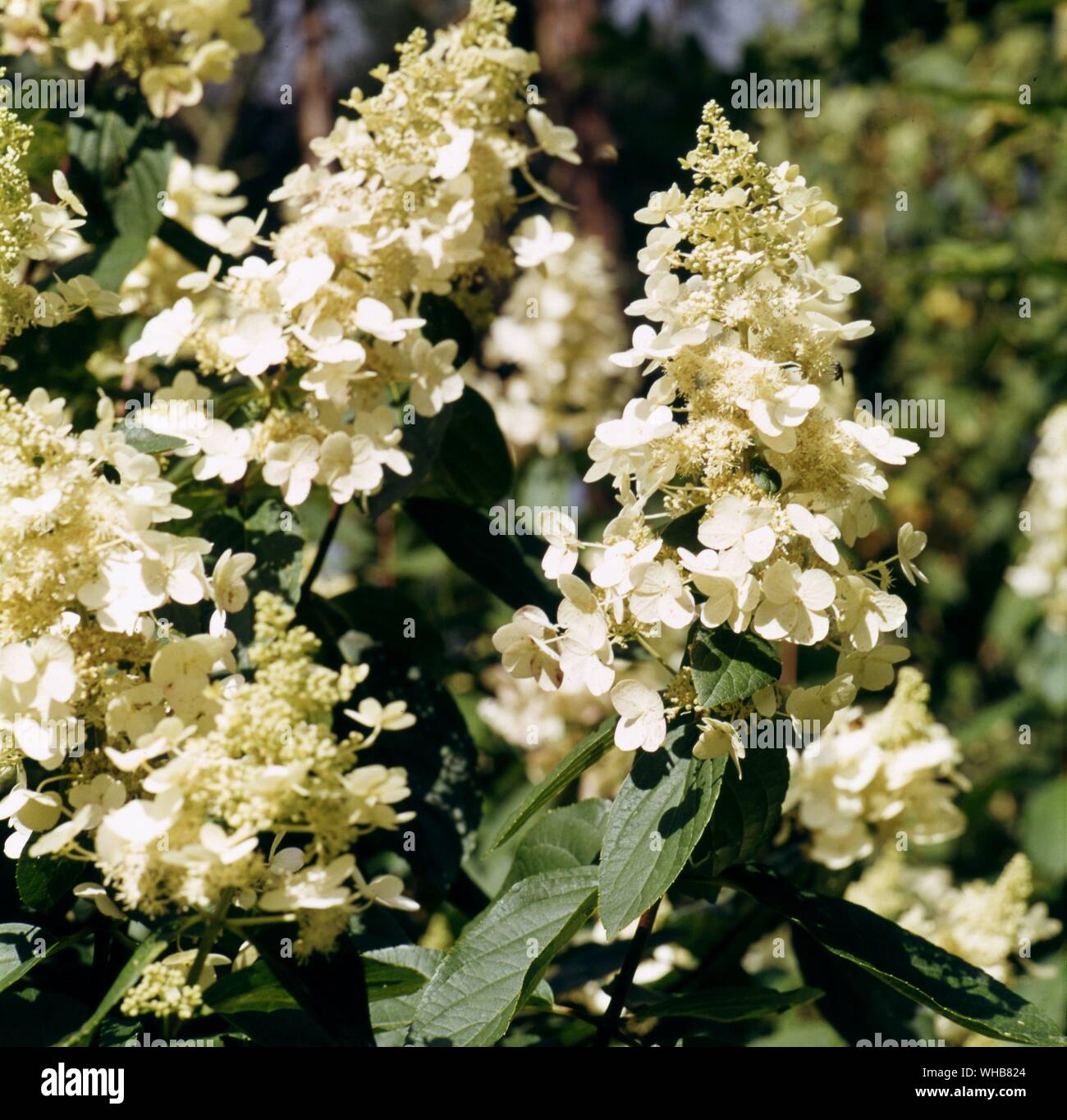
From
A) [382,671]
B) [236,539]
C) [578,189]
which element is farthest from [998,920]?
[578,189]

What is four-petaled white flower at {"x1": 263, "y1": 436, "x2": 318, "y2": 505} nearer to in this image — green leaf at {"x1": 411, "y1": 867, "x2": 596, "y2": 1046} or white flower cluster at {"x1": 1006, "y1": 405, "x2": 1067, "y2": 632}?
green leaf at {"x1": 411, "y1": 867, "x2": 596, "y2": 1046}

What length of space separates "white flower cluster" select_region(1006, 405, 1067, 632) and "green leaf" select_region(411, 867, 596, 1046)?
7.61 ft

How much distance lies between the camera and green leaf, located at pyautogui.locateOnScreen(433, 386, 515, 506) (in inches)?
60.2

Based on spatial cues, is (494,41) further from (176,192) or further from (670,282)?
(176,192)

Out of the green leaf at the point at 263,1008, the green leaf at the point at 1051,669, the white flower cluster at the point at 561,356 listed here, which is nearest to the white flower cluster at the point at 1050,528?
the green leaf at the point at 1051,669

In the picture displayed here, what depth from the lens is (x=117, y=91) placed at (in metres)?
1.65

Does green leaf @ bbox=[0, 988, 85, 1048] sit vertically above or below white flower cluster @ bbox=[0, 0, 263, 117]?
below

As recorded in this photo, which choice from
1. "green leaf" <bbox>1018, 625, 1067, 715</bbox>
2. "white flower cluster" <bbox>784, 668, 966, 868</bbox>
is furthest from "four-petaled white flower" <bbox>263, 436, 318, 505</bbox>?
"green leaf" <bbox>1018, 625, 1067, 715</bbox>

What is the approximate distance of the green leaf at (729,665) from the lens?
95cm

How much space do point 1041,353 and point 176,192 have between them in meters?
1.85

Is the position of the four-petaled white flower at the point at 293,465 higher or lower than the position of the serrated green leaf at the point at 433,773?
higher

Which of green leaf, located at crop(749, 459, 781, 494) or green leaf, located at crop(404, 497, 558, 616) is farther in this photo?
green leaf, located at crop(404, 497, 558, 616)

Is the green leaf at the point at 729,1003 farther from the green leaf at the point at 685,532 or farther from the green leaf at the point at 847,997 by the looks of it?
the green leaf at the point at 685,532

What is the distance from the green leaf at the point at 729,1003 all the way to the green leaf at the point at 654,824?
0.93 ft
